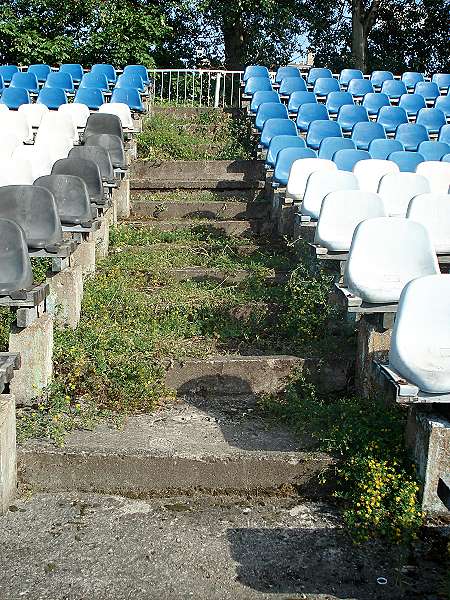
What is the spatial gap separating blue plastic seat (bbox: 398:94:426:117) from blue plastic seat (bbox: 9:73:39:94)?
244 inches

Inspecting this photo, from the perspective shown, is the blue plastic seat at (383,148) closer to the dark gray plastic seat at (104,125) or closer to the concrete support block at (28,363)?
the dark gray plastic seat at (104,125)

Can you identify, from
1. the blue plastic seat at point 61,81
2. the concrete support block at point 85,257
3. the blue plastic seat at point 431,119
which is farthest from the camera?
the blue plastic seat at point 61,81

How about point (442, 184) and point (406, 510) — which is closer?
point (406, 510)

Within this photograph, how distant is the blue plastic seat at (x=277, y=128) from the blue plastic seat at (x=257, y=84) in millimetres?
3056

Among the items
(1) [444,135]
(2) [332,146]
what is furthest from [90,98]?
(1) [444,135]

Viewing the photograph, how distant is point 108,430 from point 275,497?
3.32 ft

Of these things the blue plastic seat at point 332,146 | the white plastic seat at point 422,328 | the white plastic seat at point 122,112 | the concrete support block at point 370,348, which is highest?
the white plastic seat at point 122,112

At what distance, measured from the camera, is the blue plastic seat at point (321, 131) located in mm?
9391

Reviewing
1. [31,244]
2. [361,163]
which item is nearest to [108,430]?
[31,244]

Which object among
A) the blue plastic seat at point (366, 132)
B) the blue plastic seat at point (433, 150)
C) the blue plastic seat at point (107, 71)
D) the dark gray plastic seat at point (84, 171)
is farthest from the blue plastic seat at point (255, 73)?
the dark gray plastic seat at point (84, 171)

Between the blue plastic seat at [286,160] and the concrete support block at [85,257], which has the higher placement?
the blue plastic seat at [286,160]

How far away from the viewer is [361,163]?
703cm

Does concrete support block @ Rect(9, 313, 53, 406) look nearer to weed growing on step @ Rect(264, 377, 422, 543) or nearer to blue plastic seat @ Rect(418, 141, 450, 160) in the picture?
weed growing on step @ Rect(264, 377, 422, 543)

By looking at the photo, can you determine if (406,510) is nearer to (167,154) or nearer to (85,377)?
(85,377)
